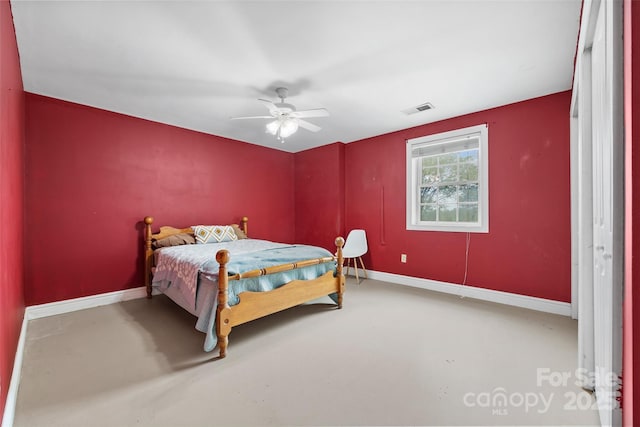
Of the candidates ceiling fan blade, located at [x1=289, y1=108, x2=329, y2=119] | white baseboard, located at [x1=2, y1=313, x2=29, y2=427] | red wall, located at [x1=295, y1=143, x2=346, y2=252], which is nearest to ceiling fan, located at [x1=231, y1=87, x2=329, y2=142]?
ceiling fan blade, located at [x1=289, y1=108, x2=329, y2=119]

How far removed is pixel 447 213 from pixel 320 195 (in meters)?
2.13

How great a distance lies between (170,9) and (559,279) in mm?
4059

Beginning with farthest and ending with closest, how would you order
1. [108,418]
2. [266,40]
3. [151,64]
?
[151,64] < [266,40] < [108,418]

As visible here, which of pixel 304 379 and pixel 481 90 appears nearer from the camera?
pixel 304 379

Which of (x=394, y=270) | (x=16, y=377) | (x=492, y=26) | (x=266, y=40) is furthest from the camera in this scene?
(x=394, y=270)

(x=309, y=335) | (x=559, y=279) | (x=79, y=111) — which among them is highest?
(x=79, y=111)

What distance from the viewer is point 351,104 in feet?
10.2

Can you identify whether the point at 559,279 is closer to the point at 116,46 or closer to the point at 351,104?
the point at 351,104

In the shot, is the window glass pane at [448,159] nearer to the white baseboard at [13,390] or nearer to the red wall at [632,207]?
the red wall at [632,207]

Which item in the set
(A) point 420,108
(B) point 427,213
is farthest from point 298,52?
(B) point 427,213

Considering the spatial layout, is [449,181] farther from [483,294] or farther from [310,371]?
[310,371]

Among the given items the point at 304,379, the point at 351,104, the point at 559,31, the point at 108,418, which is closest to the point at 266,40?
the point at 351,104

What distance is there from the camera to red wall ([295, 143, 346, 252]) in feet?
15.3

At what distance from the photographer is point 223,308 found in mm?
2045
